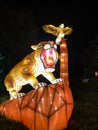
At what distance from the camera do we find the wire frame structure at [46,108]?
280 inches

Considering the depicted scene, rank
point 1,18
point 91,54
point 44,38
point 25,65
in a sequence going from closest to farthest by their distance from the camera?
point 25,65, point 1,18, point 44,38, point 91,54

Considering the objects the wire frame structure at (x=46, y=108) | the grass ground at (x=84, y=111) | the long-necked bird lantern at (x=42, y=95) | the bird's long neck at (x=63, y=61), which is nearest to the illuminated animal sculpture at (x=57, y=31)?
the long-necked bird lantern at (x=42, y=95)

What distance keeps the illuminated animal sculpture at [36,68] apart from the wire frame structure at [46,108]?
28cm

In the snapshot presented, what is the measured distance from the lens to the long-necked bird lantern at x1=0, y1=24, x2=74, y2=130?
281 inches

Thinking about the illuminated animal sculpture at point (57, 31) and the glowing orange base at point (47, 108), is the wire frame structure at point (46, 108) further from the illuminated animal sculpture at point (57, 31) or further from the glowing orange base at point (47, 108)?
the illuminated animal sculpture at point (57, 31)

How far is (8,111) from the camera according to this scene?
7793 millimetres

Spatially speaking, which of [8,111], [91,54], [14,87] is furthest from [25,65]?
[91,54]

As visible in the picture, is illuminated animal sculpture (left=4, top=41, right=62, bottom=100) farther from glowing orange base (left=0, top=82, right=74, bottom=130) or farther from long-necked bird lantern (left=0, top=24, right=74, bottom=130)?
glowing orange base (left=0, top=82, right=74, bottom=130)

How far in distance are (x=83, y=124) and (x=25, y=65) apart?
1992 mm

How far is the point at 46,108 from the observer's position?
711cm

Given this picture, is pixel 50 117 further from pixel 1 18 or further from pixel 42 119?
pixel 1 18

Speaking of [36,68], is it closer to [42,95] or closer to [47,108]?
[42,95]

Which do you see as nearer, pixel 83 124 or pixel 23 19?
pixel 83 124

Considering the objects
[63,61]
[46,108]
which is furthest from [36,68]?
[46,108]
